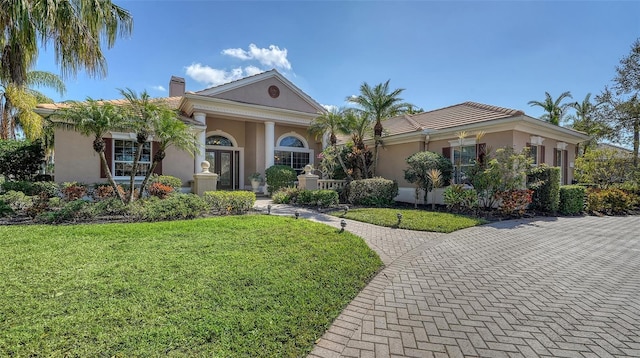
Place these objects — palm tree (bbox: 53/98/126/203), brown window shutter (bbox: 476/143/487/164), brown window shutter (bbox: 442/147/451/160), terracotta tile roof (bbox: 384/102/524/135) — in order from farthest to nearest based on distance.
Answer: brown window shutter (bbox: 442/147/451/160) → terracotta tile roof (bbox: 384/102/524/135) → brown window shutter (bbox: 476/143/487/164) → palm tree (bbox: 53/98/126/203)

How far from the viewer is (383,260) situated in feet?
18.5

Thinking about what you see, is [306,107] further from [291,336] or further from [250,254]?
[291,336]

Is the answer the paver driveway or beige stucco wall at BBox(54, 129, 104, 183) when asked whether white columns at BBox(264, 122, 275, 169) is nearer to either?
beige stucco wall at BBox(54, 129, 104, 183)

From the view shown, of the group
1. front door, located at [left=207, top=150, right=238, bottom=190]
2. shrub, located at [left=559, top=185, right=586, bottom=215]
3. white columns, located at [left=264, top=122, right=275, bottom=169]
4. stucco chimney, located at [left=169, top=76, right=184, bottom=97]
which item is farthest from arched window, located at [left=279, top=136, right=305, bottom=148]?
shrub, located at [left=559, top=185, right=586, bottom=215]

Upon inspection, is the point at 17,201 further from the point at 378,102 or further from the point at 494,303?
the point at 378,102

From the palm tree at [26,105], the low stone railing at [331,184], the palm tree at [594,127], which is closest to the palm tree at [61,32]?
the palm tree at [26,105]

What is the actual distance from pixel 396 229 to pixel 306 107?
1248cm

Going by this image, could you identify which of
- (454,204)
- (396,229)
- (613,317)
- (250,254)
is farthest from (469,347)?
(454,204)

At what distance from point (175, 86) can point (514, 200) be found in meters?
22.5

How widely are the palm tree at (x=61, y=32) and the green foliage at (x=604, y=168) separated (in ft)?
71.4

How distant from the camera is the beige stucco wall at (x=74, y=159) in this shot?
38.6 ft

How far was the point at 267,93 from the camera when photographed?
1728 cm

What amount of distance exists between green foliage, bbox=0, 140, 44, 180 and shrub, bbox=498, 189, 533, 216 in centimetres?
2312

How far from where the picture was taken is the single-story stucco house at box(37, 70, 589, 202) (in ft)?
40.2
